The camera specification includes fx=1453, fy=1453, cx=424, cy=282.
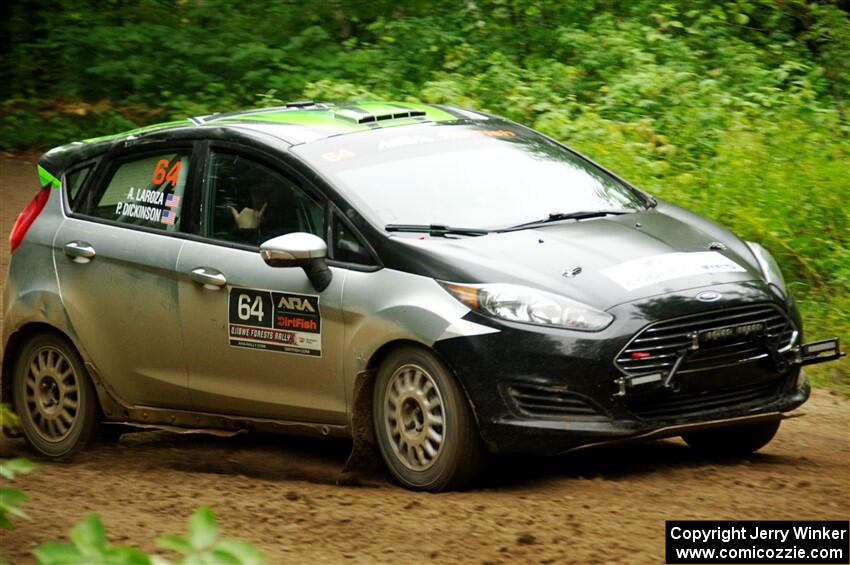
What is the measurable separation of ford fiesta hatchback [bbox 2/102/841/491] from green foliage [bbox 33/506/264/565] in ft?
9.86

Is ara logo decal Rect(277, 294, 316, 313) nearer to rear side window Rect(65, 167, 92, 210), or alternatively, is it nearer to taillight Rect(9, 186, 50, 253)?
rear side window Rect(65, 167, 92, 210)

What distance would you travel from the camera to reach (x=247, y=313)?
6824 mm

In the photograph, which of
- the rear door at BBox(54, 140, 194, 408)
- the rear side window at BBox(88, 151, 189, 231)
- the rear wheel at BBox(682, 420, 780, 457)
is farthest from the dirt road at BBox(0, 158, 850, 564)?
the rear side window at BBox(88, 151, 189, 231)

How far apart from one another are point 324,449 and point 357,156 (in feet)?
5.24

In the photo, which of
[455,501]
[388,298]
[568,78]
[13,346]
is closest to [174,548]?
[455,501]

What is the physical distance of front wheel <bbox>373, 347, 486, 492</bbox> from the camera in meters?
6.07

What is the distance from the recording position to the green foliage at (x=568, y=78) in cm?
1065

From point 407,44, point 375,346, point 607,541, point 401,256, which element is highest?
point 407,44

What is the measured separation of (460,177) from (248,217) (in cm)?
105

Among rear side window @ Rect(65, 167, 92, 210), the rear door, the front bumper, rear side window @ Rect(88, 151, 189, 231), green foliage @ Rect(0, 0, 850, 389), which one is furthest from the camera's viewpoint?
green foliage @ Rect(0, 0, 850, 389)

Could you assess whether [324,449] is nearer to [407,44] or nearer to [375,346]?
[375,346]

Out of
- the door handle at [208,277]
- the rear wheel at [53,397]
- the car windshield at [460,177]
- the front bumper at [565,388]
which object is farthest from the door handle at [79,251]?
the front bumper at [565,388]

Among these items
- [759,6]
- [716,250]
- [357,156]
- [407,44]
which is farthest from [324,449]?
[759,6]

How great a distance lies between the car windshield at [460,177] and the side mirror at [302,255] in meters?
0.31
